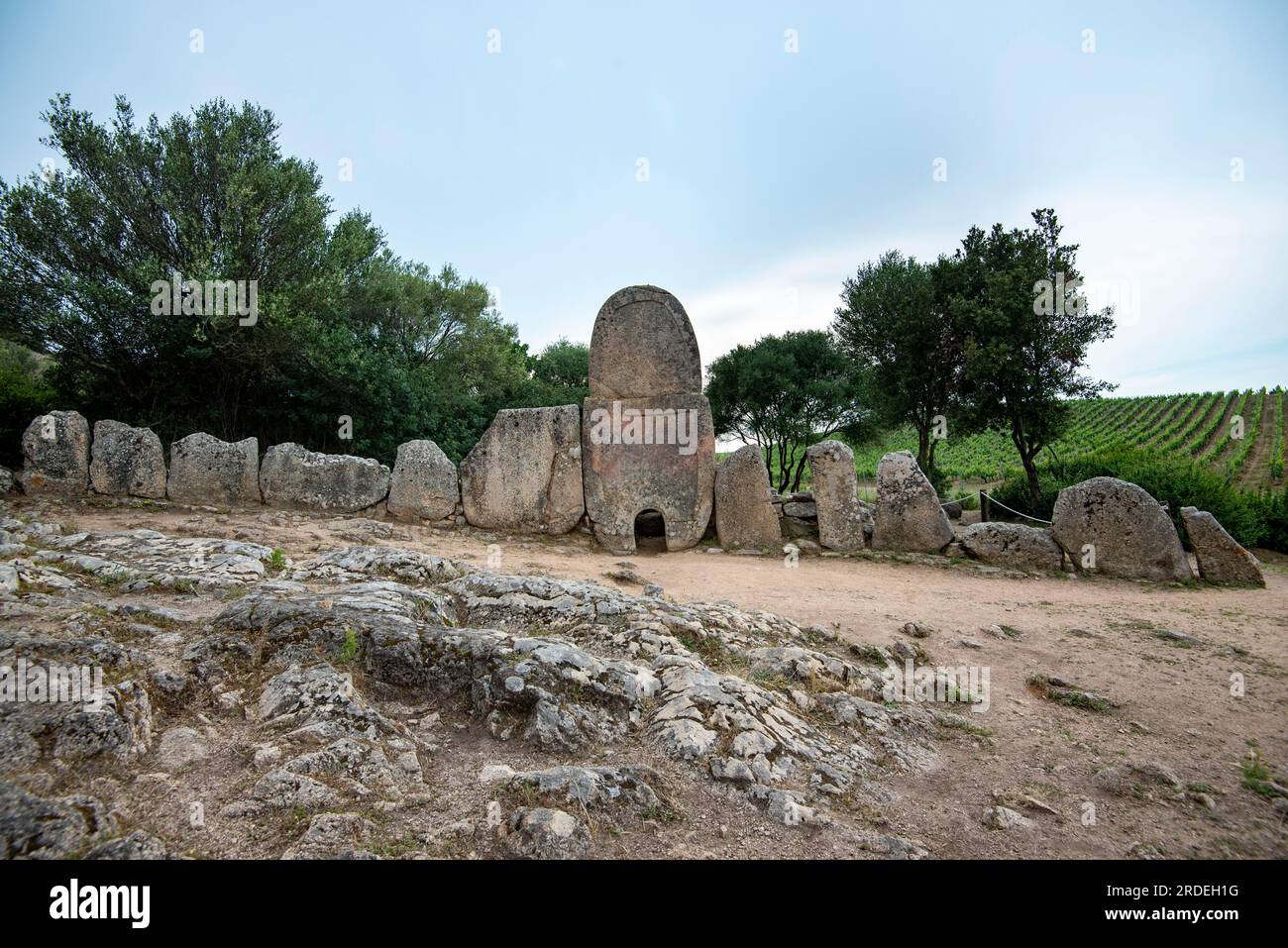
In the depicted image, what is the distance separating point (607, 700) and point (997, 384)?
42.7 ft

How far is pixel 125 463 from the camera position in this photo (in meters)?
9.76

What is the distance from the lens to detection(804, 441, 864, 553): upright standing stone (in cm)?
1034

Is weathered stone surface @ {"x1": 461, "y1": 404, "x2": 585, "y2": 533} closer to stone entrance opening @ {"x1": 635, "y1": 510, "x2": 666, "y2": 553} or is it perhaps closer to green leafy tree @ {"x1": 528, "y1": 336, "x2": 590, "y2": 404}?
stone entrance opening @ {"x1": 635, "y1": 510, "x2": 666, "y2": 553}

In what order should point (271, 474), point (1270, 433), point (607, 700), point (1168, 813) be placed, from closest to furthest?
point (1168, 813)
point (607, 700)
point (271, 474)
point (1270, 433)

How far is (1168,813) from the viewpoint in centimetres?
331

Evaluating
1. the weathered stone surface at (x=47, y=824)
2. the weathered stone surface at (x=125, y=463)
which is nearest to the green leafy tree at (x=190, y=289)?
the weathered stone surface at (x=125, y=463)

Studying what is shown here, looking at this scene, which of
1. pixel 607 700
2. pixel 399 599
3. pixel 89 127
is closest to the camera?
pixel 607 700

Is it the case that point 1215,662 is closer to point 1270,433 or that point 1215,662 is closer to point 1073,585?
point 1073,585

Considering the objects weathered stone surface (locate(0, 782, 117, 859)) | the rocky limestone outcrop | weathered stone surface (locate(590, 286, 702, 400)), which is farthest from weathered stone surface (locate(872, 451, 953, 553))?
weathered stone surface (locate(0, 782, 117, 859))

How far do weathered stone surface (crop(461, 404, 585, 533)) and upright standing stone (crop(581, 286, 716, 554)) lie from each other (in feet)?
0.99

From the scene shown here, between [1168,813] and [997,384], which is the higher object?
[997,384]

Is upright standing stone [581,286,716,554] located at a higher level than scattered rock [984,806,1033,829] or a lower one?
higher
